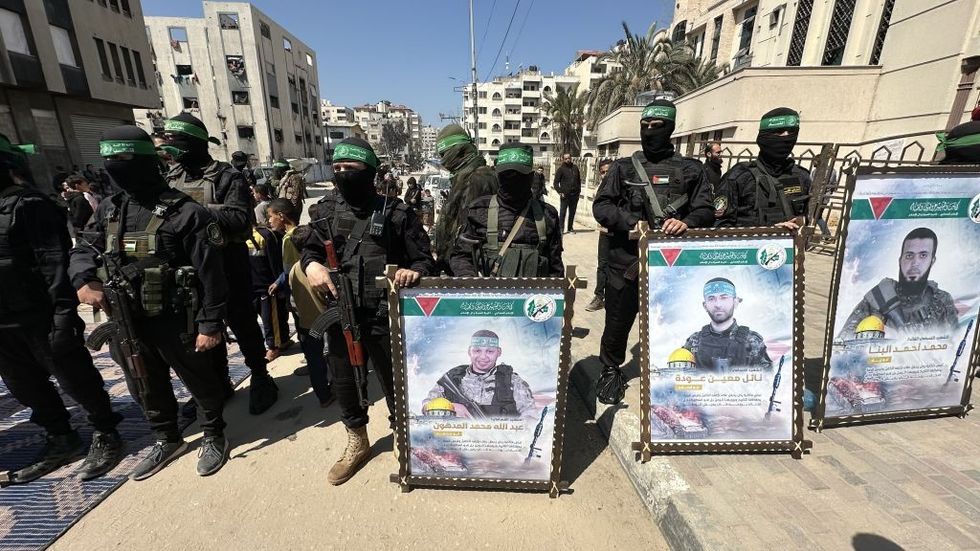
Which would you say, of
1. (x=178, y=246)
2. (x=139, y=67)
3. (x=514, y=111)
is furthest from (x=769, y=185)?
(x=514, y=111)

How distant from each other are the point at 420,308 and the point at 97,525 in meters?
2.37

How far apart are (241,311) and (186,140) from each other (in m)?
1.45

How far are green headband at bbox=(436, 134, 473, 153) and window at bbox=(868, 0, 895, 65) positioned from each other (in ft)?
46.1

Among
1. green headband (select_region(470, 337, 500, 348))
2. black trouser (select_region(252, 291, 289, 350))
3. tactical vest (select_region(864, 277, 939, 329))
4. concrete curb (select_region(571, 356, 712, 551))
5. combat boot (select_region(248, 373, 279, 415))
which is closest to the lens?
concrete curb (select_region(571, 356, 712, 551))

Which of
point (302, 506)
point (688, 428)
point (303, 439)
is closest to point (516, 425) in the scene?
point (688, 428)

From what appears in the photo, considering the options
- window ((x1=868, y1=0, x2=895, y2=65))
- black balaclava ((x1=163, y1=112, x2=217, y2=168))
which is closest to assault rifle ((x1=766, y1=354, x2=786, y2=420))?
black balaclava ((x1=163, y1=112, x2=217, y2=168))

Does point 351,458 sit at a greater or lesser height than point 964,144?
lesser

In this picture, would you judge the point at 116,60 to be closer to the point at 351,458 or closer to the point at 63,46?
the point at 63,46

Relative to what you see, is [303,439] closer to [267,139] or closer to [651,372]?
[651,372]

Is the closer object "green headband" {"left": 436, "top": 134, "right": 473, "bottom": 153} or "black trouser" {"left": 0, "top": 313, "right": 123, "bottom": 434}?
"black trouser" {"left": 0, "top": 313, "right": 123, "bottom": 434}

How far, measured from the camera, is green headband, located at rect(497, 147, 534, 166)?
95.7 inches

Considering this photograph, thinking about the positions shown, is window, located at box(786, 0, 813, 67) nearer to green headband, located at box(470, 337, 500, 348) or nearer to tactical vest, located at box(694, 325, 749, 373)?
tactical vest, located at box(694, 325, 749, 373)

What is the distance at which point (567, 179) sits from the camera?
8672 mm

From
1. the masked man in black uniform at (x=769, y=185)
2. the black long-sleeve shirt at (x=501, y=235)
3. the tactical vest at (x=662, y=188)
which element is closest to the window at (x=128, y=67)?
the black long-sleeve shirt at (x=501, y=235)
